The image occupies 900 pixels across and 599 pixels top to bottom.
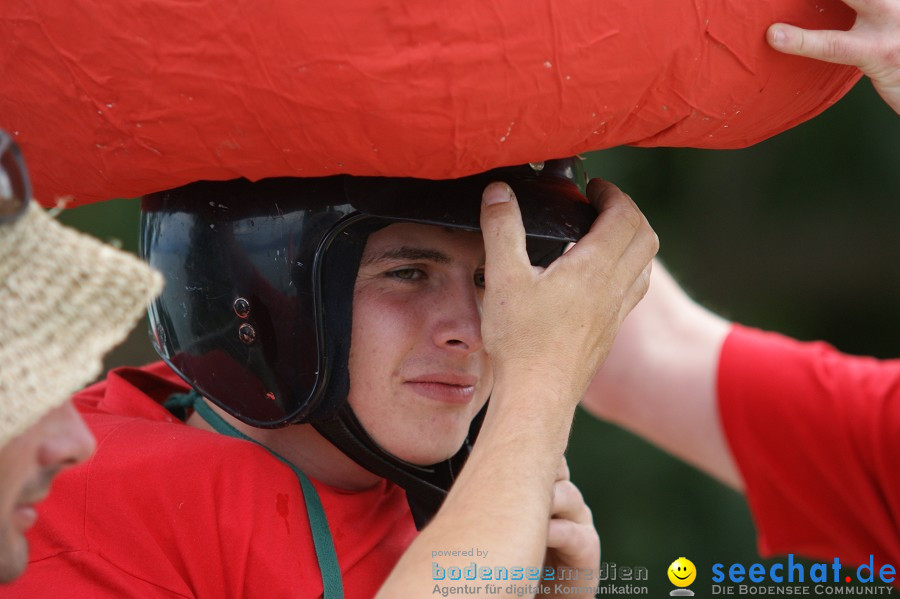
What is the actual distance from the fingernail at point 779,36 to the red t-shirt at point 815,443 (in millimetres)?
1207

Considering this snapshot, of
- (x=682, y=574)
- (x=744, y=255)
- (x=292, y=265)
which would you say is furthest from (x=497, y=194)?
(x=744, y=255)

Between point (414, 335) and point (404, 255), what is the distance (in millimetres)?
126

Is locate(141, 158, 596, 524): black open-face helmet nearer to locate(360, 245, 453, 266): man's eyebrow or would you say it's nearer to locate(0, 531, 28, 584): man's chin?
locate(360, 245, 453, 266): man's eyebrow

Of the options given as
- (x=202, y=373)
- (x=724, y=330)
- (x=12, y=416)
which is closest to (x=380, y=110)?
→ (x=12, y=416)

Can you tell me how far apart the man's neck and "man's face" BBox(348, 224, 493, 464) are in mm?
134

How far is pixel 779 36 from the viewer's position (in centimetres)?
133

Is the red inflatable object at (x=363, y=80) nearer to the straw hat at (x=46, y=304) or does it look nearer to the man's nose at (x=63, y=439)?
the straw hat at (x=46, y=304)

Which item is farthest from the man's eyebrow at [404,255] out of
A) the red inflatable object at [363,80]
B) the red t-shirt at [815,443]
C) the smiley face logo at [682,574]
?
the smiley face logo at [682,574]

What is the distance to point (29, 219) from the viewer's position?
1006mm

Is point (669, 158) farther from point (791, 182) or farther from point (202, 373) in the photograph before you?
point (202, 373)

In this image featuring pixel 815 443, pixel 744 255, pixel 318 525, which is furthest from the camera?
pixel 744 255

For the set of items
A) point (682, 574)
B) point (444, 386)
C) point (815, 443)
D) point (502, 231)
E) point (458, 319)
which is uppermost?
point (502, 231)

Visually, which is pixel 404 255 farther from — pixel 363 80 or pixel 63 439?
pixel 63 439

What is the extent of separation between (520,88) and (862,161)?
312 cm
